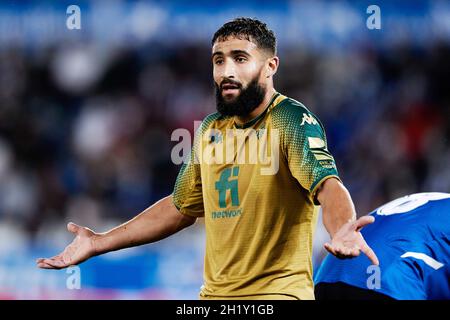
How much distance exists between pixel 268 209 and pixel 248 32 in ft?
2.76

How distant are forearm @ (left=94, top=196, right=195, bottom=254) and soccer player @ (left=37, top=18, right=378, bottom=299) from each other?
307 millimetres

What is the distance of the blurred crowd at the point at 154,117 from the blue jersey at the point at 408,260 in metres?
3.59

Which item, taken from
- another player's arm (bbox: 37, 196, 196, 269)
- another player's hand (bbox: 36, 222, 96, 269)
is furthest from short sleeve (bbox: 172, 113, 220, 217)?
another player's hand (bbox: 36, 222, 96, 269)

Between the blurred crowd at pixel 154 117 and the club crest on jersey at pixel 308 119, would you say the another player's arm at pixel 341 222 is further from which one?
the blurred crowd at pixel 154 117

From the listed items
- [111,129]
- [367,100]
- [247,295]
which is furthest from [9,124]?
[247,295]

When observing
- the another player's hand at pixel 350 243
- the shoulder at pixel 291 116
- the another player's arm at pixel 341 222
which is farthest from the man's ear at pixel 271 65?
the another player's hand at pixel 350 243

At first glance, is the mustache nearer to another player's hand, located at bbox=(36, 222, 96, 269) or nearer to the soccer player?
the soccer player

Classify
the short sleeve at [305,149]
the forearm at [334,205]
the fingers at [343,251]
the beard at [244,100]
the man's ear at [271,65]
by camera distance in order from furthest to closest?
1. the man's ear at [271,65]
2. the beard at [244,100]
3. the short sleeve at [305,149]
4. the forearm at [334,205]
5. the fingers at [343,251]

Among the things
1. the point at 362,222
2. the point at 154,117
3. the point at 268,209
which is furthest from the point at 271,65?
the point at 154,117

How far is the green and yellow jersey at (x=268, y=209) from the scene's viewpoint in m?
3.47

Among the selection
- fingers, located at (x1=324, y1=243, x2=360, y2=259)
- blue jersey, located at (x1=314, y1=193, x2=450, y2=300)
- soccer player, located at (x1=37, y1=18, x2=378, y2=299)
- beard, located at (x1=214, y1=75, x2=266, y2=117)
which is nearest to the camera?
fingers, located at (x1=324, y1=243, x2=360, y2=259)

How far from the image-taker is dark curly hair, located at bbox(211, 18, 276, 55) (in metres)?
Answer: 3.70

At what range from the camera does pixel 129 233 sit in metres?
4.09
